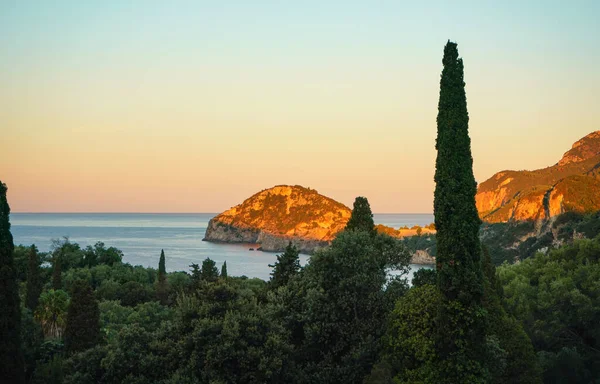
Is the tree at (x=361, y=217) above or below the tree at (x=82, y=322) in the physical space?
above

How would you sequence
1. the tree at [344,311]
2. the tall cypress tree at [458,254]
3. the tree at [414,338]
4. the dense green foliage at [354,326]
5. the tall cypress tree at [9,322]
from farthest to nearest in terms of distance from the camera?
the tree at [344,311] → the tall cypress tree at [9,322] → the tree at [414,338] → the dense green foliage at [354,326] → the tall cypress tree at [458,254]

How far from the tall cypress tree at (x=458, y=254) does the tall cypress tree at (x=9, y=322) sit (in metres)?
16.7

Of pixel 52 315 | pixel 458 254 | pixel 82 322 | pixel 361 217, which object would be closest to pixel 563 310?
pixel 361 217

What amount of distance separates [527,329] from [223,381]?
2352 cm

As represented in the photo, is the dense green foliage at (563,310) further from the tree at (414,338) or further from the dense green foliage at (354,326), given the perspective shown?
the tree at (414,338)

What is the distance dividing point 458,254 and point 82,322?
20925mm

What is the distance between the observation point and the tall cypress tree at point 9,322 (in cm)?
2072

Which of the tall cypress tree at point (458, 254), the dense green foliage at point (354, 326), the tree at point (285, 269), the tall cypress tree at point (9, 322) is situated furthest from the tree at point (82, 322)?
the tall cypress tree at point (458, 254)

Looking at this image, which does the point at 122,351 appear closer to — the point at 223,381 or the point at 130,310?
the point at 223,381

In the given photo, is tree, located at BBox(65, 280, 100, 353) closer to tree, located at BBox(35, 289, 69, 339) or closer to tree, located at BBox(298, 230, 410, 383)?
tree, located at BBox(35, 289, 69, 339)

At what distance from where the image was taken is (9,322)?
21.2 m

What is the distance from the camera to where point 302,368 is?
971 inches

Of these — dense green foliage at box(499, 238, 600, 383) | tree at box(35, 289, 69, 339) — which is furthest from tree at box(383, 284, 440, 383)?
tree at box(35, 289, 69, 339)

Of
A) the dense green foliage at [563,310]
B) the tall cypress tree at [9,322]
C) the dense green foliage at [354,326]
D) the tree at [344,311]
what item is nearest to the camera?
the dense green foliage at [354,326]
